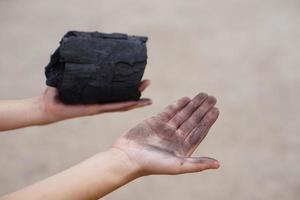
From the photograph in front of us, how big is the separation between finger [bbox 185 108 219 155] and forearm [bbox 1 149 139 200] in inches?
6.7

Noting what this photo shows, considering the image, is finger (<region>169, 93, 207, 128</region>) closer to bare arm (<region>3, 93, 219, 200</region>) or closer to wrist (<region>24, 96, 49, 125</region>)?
bare arm (<region>3, 93, 219, 200</region>)

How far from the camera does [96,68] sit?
49.7 inches

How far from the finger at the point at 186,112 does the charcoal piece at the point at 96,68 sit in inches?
6.6

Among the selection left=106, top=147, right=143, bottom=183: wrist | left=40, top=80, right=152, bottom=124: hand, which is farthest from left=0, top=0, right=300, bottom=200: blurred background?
left=106, top=147, right=143, bottom=183: wrist

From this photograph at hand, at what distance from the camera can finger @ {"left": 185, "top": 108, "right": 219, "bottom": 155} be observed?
1.13 metres

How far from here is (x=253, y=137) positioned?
197cm

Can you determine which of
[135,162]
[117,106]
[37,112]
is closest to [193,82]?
[117,106]

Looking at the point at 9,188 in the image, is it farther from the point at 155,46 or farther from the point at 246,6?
the point at 246,6

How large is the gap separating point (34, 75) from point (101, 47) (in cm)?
129

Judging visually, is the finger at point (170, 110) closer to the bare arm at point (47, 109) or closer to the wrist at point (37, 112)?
the bare arm at point (47, 109)

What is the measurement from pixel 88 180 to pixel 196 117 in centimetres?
39

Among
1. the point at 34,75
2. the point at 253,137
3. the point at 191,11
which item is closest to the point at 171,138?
the point at 253,137

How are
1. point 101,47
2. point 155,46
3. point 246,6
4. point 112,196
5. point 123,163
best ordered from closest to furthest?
point 123,163
point 101,47
point 112,196
point 155,46
point 246,6

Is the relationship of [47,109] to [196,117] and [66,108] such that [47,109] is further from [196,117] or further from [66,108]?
[196,117]
